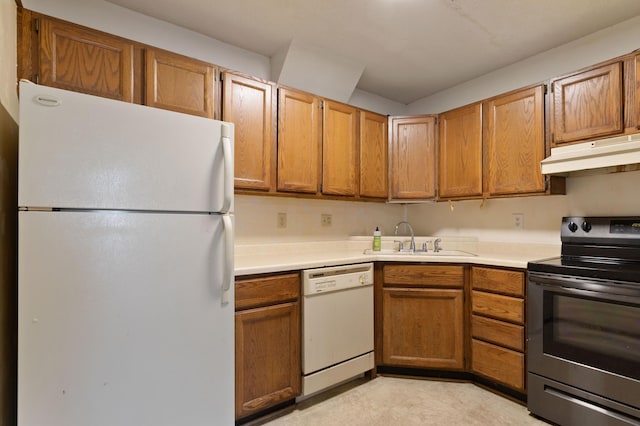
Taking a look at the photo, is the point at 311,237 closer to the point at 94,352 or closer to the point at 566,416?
the point at 94,352

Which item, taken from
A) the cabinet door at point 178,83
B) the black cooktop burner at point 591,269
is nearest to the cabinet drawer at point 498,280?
the black cooktop burner at point 591,269

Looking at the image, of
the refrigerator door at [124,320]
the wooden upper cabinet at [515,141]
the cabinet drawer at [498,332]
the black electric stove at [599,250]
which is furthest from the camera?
the wooden upper cabinet at [515,141]

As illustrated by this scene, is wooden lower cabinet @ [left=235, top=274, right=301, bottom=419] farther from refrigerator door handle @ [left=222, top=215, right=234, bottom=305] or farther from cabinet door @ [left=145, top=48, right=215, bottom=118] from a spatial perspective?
cabinet door @ [left=145, top=48, right=215, bottom=118]

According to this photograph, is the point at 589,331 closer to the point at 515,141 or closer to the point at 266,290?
the point at 515,141

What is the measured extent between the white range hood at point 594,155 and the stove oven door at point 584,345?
2.15 ft

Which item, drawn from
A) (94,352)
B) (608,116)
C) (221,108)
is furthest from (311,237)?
(608,116)

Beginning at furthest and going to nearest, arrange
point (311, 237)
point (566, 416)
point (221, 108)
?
point (311, 237) → point (221, 108) → point (566, 416)

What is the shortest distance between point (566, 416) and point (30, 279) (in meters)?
2.58

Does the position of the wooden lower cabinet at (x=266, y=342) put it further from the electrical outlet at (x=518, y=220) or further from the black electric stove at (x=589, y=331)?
the electrical outlet at (x=518, y=220)

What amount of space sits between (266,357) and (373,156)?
5.81 ft

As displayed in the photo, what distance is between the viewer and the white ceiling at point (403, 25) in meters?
1.91

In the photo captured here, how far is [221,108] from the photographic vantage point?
2.02 meters

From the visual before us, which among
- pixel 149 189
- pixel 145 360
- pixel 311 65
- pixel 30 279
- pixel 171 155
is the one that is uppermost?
pixel 311 65

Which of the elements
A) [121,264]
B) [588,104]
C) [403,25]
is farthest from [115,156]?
[588,104]
